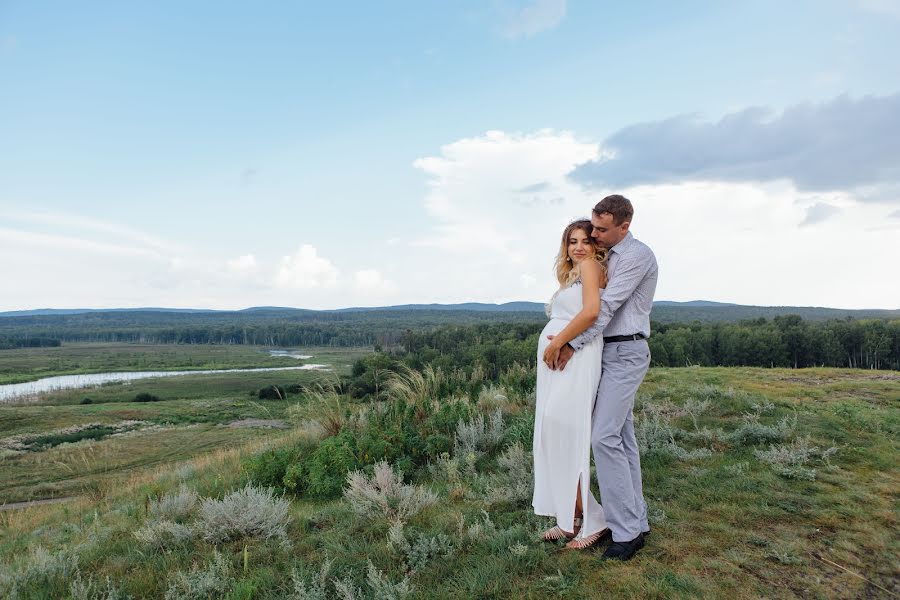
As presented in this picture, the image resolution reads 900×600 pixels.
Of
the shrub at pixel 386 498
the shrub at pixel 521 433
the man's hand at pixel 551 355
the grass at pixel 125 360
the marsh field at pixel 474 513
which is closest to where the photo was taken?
the marsh field at pixel 474 513

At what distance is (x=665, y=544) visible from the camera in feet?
11.4

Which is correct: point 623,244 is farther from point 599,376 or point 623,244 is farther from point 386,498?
point 386,498

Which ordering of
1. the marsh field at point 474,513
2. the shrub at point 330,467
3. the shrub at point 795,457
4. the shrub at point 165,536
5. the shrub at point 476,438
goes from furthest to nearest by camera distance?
the shrub at point 476,438 → the shrub at point 330,467 → the shrub at point 795,457 → the shrub at point 165,536 → the marsh field at point 474,513

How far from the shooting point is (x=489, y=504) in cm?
445

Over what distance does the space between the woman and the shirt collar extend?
13 cm

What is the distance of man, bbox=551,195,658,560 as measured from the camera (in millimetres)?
3324

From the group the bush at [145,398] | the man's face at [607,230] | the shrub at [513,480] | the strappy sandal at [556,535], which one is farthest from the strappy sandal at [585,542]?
the bush at [145,398]

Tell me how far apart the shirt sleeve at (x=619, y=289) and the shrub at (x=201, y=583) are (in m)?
2.85

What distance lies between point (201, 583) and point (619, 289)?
3377mm

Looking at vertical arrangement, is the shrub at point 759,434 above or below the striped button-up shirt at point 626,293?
below

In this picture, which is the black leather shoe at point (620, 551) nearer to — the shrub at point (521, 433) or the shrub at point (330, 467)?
the shrub at point (521, 433)

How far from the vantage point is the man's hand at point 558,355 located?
339cm

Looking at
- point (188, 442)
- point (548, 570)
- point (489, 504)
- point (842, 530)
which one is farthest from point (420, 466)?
point (188, 442)

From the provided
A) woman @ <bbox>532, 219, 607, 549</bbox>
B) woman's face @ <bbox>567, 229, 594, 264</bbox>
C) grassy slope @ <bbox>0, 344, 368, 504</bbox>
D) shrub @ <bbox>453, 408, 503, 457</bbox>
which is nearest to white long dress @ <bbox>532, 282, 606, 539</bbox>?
woman @ <bbox>532, 219, 607, 549</bbox>
